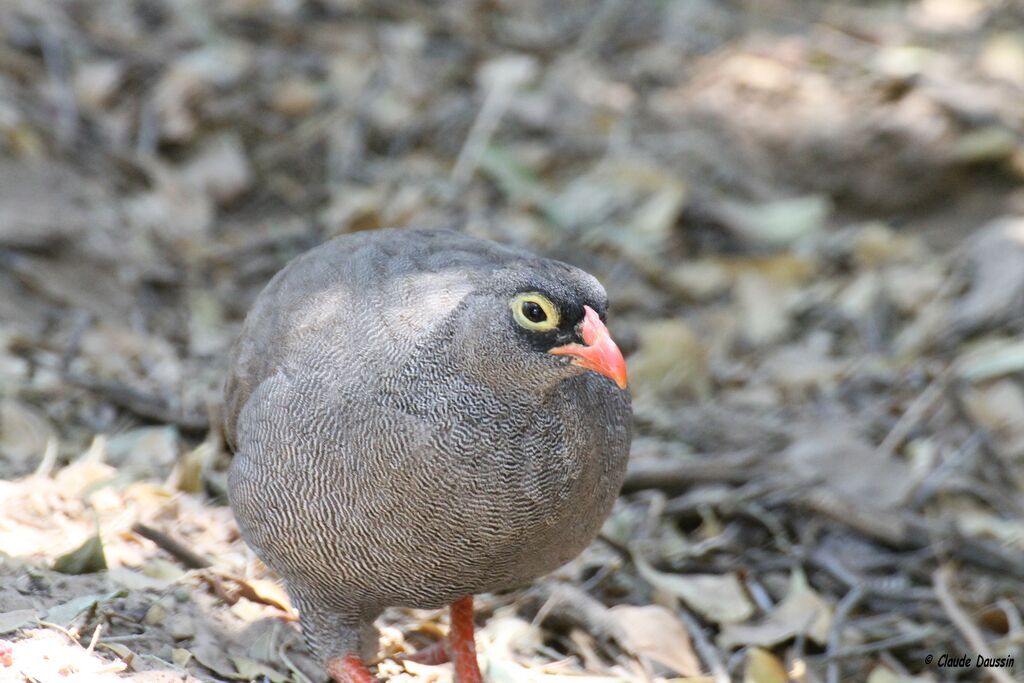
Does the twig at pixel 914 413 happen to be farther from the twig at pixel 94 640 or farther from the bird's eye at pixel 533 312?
the twig at pixel 94 640

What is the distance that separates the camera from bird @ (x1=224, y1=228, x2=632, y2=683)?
11.8 ft

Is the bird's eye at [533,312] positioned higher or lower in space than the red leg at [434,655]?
higher

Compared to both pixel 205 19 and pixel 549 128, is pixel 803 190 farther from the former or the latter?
pixel 205 19

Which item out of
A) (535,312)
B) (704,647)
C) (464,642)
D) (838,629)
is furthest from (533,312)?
(838,629)

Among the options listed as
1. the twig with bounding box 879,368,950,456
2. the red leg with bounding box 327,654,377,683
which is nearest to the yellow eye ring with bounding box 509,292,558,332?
the red leg with bounding box 327,654,377,683

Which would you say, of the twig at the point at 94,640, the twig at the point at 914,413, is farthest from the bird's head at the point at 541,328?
the twig at the point at 914,413

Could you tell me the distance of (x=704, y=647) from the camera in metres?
4.59

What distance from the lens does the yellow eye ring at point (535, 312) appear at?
11.6ft

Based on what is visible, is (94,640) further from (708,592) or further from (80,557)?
(708,592)

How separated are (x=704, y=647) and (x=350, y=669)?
4.34 feet

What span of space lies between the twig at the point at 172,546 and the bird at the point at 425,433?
561 mm

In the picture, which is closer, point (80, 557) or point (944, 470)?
point (80, 557)

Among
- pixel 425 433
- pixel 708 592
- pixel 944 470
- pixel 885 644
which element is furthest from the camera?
pixel 944 470

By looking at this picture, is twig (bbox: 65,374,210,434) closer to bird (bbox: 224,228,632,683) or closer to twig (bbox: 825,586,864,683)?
bird (bbox: 224,228,632,683)
